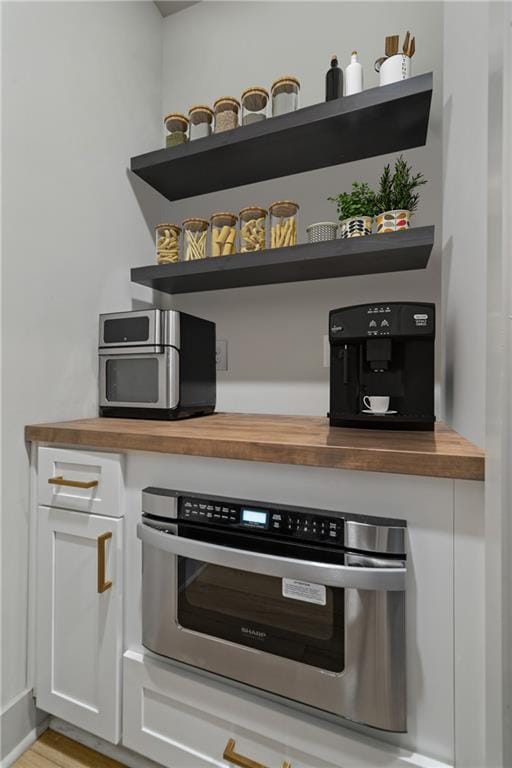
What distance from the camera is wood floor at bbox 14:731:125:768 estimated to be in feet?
3.37

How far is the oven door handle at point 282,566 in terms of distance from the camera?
2.28 ft

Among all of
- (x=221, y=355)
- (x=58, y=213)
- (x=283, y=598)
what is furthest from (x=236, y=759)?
(x=58, y=213)

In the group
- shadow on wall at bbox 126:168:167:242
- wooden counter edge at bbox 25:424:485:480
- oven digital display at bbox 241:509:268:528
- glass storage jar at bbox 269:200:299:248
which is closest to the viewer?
wooden counter edge at bbox 25:424:485:480

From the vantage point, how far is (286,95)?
51.7 inches

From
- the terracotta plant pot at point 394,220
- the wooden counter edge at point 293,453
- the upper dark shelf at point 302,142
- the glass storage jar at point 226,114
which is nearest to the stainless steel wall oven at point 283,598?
the wooden counter edge at point 293,453

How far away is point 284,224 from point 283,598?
1.15 meters

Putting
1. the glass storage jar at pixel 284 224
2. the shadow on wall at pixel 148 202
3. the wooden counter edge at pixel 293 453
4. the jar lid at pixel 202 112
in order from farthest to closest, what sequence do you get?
1. the shadow on wall at pixel 148 202
2. the jar lid at pixel 202 112
3. the glass storage jar at pixel 284 224
4. the wooden counter edge at pixel 293 453

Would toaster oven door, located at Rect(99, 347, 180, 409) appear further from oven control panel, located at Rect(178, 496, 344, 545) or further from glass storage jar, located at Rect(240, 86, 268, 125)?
glass storage jar, located at Rect(240, 86, 268, 125)

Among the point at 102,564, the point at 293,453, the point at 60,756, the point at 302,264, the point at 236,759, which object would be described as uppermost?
the point at 302,264

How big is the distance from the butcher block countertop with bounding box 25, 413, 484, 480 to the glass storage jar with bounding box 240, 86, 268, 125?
112cm

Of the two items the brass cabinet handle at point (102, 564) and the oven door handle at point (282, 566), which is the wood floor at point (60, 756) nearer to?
the brass cabinet handle at point (102, 564)

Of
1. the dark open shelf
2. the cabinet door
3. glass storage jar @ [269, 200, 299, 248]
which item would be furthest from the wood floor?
glass storage jar @ [269, 200, 299, 248]

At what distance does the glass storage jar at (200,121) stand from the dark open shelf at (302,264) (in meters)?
0.53

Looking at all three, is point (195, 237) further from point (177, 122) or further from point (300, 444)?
point (300, 444)
